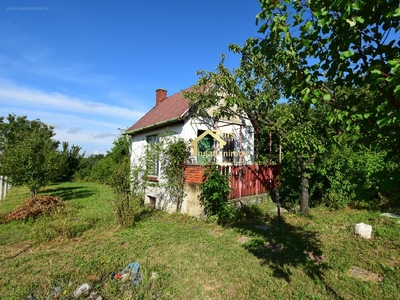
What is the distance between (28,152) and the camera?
35.1 ft

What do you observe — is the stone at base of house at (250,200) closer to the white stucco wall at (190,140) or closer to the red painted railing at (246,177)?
the red painted railing at (246,177)

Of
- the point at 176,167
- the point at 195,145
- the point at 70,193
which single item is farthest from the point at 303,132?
the point at 70,193

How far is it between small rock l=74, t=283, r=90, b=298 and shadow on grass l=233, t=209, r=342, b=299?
318 cm

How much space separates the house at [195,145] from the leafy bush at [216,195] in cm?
41

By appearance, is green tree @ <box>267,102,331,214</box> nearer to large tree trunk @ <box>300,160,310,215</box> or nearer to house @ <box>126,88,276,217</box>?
large tree trunk @ <box>300,160,310,215</box>

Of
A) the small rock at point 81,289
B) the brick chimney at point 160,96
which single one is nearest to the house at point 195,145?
the brick chimney at point 160,96

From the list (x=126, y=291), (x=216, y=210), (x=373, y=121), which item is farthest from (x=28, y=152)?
(x=373, y=121)

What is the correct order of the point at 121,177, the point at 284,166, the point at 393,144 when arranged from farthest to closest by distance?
1. the point at 284,166
2. the point at 121,177
3. the point at 393,144

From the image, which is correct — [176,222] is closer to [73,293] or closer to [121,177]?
[121,177]

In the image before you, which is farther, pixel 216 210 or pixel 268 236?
pixel 216 210

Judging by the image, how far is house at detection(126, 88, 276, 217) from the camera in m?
8.27

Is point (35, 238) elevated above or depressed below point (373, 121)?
below

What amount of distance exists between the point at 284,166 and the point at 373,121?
9264 mm

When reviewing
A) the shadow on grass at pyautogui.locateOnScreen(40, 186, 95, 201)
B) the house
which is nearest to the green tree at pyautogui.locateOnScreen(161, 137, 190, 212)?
the house
